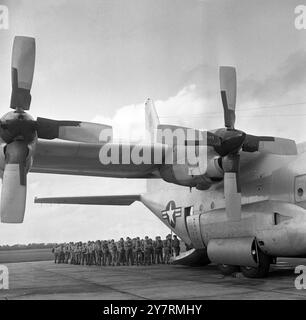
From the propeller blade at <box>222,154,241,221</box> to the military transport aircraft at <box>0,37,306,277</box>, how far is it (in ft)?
0.09

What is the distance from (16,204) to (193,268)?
8.31 metres

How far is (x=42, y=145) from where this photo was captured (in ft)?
43.1

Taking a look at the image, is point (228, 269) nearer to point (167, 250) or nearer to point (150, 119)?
point (167, 250)

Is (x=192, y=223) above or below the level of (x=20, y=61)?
below

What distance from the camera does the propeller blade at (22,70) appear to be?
36.2 ft

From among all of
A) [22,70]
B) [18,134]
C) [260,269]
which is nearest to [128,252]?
[260,269]

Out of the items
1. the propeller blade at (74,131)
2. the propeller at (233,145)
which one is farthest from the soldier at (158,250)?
the propeller blade at (74,131)

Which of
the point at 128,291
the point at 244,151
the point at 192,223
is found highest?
the point at 244,151

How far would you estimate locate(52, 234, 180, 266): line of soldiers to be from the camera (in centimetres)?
2088

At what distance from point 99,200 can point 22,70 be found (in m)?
9.61

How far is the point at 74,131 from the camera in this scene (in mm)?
11711
